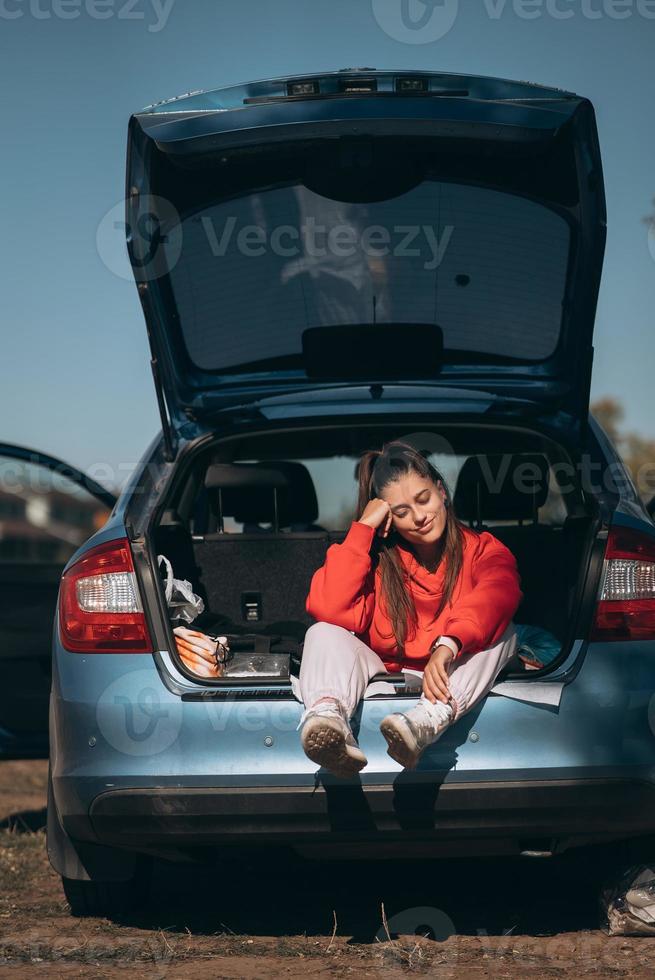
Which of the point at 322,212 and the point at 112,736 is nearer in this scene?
the point at 112,736

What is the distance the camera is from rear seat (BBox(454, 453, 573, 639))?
4.44 meters

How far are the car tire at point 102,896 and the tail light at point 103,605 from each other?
0.82 metres

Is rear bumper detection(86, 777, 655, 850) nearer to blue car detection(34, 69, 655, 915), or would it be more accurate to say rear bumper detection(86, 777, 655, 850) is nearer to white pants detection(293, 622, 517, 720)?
blue car detection(34, 69, 655, 915)

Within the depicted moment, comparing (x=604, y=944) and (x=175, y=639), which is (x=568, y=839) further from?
(x=175, y=639)

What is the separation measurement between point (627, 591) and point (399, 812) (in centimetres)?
86

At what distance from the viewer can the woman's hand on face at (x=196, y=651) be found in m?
3.64

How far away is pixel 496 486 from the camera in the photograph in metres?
4.54

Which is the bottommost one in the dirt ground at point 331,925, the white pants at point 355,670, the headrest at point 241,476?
the dirt ground at point 331,925

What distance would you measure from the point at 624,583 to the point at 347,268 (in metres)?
1.68

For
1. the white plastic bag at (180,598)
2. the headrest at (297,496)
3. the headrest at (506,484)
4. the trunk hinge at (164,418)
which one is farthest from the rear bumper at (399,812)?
the headrest at (297,496)

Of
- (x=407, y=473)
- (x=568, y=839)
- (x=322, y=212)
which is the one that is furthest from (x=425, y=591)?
(x=322, y=212)

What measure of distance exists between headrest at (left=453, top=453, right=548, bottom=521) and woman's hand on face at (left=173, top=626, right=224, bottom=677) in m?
1.28

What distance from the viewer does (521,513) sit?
4.53 metres

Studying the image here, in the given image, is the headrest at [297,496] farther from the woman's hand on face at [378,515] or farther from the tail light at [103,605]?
the tail light at [103,605]
